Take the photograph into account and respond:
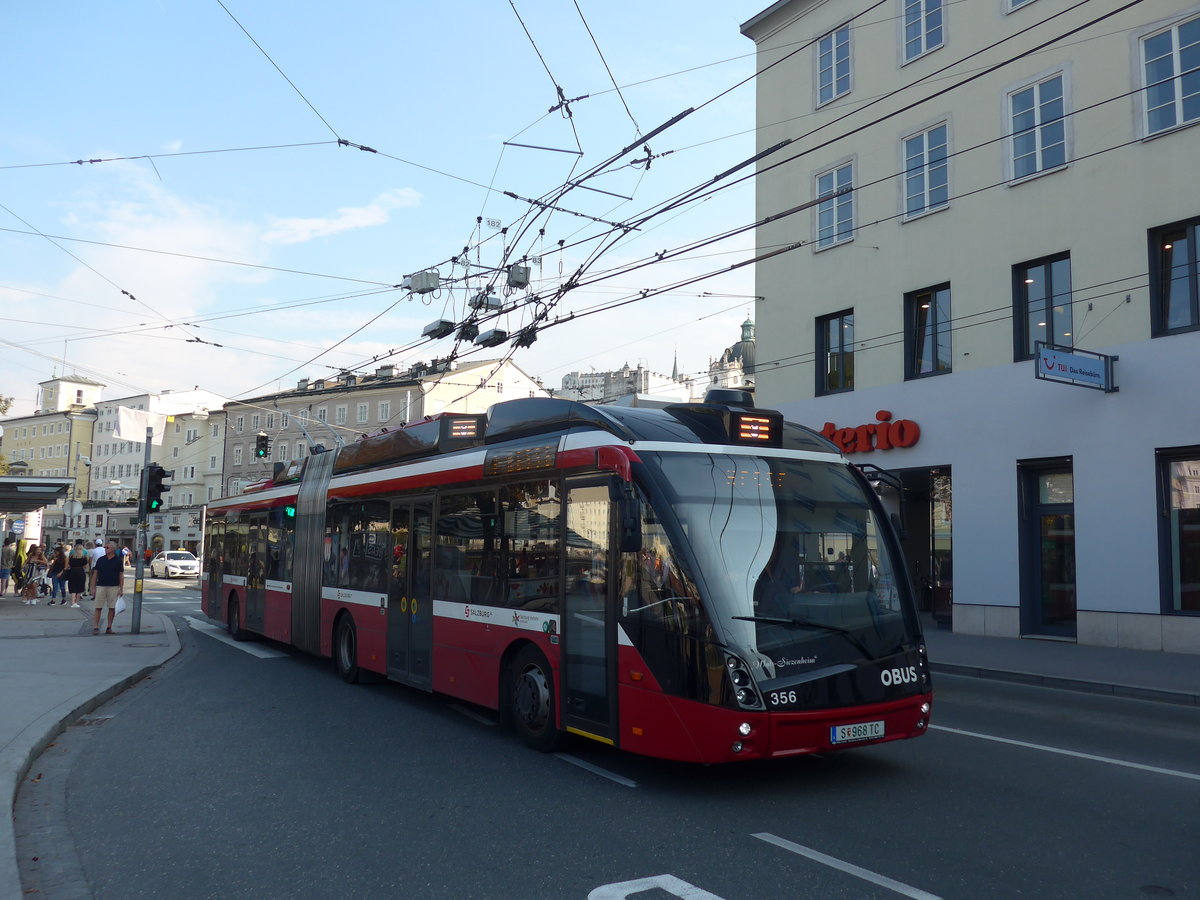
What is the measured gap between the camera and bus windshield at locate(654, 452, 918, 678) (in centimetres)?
675

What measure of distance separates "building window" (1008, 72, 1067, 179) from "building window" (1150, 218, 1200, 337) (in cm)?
249

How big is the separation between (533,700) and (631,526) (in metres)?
2.22

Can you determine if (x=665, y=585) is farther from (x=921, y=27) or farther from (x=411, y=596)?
(x=921, y=27)

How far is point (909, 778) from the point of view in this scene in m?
7.27

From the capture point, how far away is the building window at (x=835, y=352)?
2300 centimetres

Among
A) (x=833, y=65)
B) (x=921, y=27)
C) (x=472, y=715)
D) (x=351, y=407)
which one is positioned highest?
(x=833, y=65)

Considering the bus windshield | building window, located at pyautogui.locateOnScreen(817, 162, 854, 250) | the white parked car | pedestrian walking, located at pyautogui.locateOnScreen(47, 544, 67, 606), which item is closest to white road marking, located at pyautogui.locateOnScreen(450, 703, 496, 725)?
the bus windshield

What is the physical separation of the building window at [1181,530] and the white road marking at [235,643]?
46.8ft

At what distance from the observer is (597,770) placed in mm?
7652

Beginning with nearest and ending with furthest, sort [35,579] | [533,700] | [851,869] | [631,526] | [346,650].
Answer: [851,869] → [631,526] → [533,700] → [346,650] → [35,579]

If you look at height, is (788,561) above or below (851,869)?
above

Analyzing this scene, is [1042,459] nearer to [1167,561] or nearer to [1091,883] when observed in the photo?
[1167,561]

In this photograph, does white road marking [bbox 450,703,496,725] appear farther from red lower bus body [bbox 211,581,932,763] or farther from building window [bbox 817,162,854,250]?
building window [bbox 817,162,854,250]

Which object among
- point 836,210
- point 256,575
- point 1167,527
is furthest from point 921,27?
point 256,575
